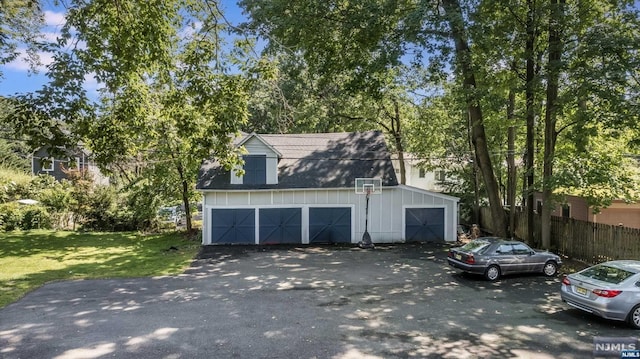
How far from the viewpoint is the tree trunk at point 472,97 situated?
1500 centimetres

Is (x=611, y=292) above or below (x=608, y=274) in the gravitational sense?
below

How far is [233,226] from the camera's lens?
23.0m

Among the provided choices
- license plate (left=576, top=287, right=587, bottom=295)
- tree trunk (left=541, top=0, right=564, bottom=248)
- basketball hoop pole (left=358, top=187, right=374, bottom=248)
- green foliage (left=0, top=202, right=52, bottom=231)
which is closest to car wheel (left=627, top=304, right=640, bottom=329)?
license plate (left=576, top=287, right=587, bottom=295)

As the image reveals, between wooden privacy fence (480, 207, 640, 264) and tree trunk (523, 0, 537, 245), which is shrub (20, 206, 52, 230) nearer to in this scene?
tree trunk (523, 0, 537, 245)

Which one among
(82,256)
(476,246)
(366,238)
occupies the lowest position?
(82,256)

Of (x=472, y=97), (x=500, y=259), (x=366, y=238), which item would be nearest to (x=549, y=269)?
(x=500, y=259)

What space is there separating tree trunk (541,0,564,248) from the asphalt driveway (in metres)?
4.84

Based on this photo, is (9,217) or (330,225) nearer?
(330,225)

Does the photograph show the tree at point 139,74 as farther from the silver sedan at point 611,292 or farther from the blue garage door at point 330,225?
the blue garage door at point 330,225

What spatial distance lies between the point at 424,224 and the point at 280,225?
8.35m

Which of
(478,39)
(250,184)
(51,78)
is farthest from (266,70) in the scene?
(250,184)

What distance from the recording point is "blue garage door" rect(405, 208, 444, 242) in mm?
23703

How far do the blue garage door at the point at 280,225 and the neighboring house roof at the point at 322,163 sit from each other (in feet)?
4.72

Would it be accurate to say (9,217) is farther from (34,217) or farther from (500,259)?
(500,259)
